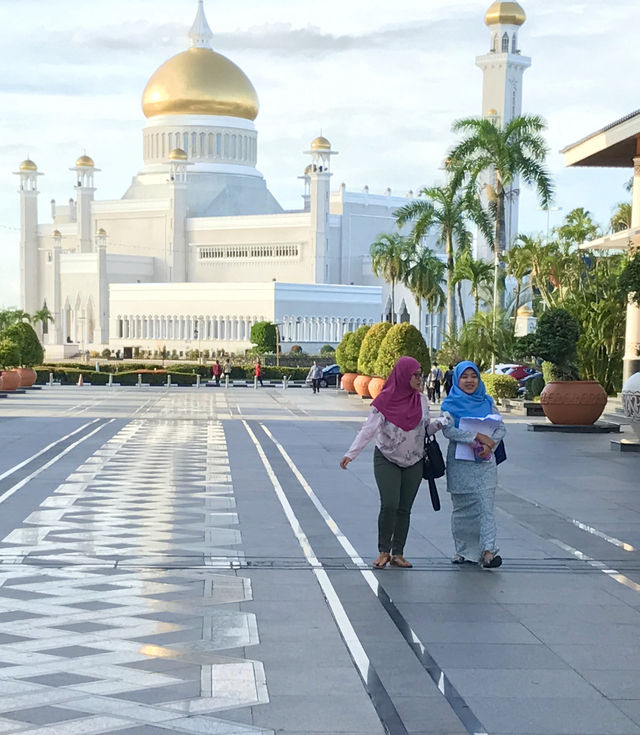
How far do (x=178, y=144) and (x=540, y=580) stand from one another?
3379 inches

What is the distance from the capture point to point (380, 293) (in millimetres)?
82500

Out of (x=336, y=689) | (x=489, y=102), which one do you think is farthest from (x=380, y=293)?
(x=336, y=689)

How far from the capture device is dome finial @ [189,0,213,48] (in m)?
90.4

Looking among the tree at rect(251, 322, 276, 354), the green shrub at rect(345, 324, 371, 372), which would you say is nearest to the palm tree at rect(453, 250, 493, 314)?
the green shrub at rect(345, 324, 371, 372)

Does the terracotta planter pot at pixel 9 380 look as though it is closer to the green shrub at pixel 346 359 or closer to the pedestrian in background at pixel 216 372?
the green shrub at pixel 346 359

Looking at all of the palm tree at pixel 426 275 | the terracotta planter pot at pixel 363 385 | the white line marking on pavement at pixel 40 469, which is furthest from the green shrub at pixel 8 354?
the white line marking on pavement at pixel 40 469

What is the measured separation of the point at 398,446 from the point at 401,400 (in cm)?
33

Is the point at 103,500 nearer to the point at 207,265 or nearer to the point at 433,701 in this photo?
the point at 433,701

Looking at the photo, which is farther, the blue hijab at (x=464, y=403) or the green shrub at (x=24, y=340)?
the green shrub at (x=24, y=340)

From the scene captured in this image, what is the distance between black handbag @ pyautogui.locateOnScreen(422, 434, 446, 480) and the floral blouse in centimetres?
5

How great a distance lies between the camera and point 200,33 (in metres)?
90.4

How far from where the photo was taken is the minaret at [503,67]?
78.3 m

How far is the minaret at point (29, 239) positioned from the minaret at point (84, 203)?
148 inches

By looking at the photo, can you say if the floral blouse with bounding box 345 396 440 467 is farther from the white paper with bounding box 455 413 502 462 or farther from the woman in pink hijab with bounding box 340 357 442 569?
the white paper with bounding box 455 413 502 462
